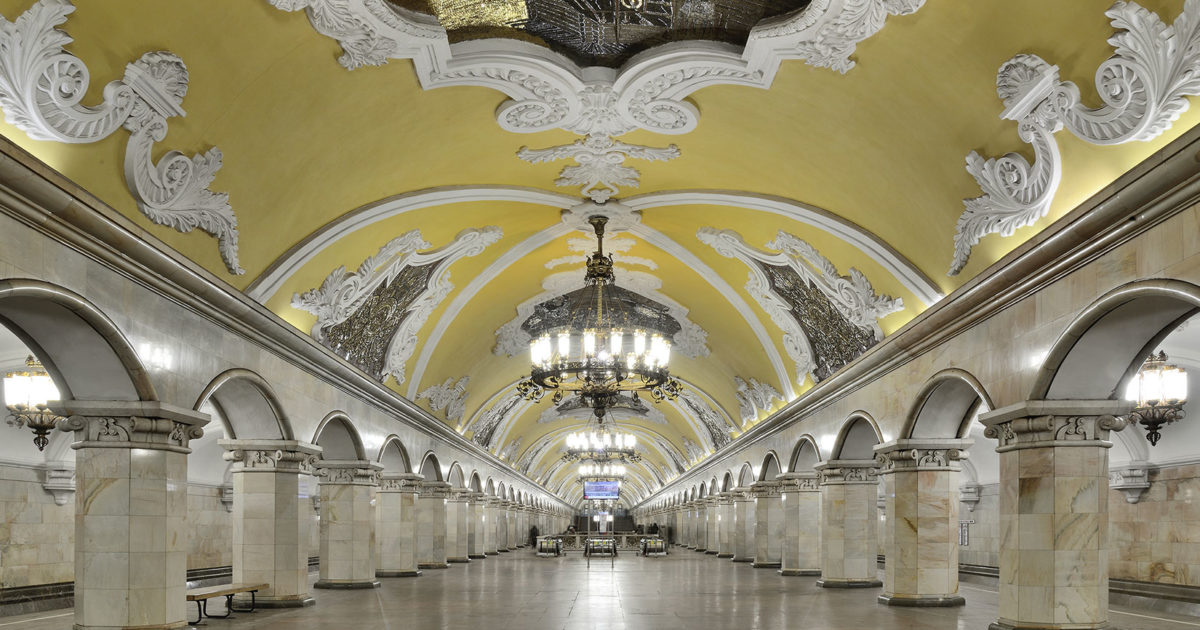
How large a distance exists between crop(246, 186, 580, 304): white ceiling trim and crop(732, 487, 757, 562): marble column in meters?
14.0

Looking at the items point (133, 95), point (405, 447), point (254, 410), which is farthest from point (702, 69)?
point (405, 447)

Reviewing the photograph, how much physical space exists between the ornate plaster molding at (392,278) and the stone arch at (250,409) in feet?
3.81

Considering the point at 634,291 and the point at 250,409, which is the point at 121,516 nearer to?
the point at 250,409

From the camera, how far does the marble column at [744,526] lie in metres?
25.4

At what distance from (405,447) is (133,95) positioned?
12.0 meters

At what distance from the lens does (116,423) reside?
8.43 metres

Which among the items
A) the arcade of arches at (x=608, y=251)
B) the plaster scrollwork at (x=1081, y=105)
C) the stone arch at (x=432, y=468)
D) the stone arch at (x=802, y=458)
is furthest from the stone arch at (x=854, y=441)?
the stone arch at (x=432, y=468)

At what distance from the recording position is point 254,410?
1185 centimetres

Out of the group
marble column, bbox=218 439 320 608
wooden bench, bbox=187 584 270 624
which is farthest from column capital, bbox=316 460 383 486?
wooden bench, bbox=187 584 270 624

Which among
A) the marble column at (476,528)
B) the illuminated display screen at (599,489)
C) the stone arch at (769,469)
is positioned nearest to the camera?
the stone arch at (769,469)

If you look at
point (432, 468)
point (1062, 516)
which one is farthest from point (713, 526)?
point (1062, 516)

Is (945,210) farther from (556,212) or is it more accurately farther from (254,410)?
(254,410)

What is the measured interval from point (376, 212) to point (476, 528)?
19042mm

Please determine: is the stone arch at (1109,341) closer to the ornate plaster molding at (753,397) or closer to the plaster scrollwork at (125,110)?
the plaster scrollwork at (125,110)
